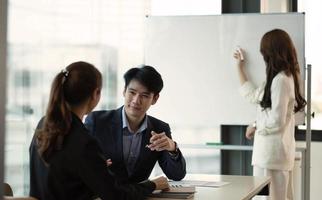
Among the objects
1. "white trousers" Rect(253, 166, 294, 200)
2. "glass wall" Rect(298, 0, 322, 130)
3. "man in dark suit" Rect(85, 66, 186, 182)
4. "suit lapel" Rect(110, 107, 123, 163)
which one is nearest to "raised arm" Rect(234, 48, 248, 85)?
"white trousers" Rect(253, 166, 294, 200)

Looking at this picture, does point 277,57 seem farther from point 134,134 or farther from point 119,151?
point 119,151

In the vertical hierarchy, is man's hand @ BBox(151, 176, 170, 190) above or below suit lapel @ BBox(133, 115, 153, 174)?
below

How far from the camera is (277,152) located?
3.71 meters

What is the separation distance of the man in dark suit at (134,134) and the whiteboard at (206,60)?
5.29 feet

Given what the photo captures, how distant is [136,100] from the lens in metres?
2.83

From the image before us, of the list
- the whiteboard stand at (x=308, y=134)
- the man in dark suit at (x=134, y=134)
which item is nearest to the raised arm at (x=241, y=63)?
the whiteboard stand at (x=308, y=134)

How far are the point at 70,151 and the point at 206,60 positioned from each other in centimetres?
265

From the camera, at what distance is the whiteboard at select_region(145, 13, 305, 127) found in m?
4.35

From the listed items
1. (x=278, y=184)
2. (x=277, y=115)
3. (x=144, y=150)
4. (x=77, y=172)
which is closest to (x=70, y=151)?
(x=77, y=172)

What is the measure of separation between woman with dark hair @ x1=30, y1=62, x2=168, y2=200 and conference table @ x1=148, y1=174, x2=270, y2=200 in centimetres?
44

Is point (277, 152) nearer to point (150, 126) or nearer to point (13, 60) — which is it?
point (150, 126)

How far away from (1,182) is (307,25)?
461 centimetres

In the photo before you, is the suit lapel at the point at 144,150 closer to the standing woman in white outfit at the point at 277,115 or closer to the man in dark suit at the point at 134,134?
the man in dark suit at the point at 134,134

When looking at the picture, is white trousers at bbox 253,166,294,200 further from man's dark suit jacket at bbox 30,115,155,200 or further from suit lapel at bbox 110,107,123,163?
man's dark suit jacket at bbox 30,115,155,200
